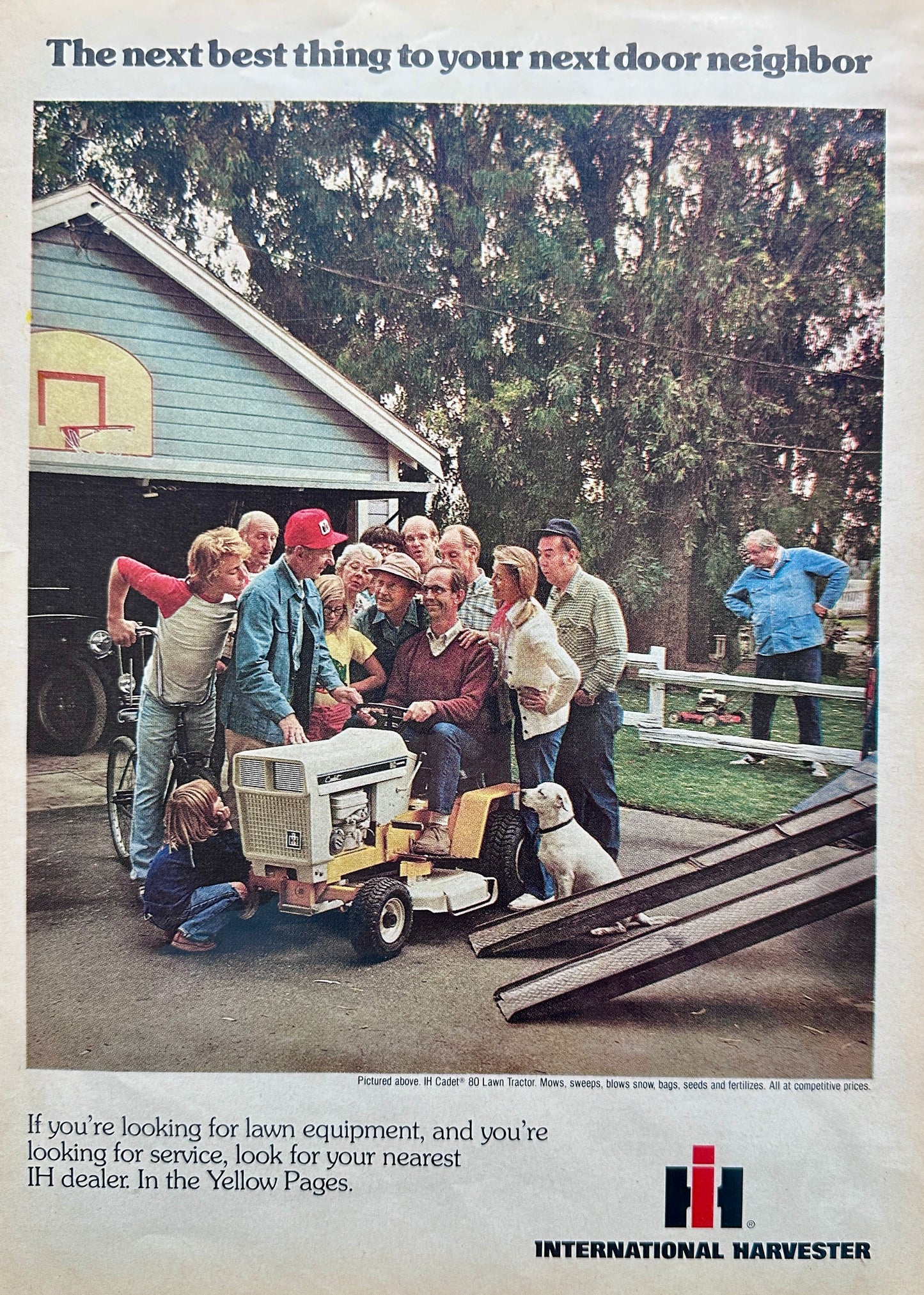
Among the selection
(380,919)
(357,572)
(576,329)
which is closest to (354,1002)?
(380,919)

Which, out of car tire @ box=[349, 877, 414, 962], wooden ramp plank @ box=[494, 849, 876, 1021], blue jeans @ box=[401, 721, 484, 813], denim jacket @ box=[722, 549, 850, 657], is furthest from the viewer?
blue jeans @ box=[401, 721, 484, 813]

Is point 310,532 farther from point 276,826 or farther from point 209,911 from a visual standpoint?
point 209,911

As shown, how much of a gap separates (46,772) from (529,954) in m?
1.83

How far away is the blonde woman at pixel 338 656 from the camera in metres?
3.13

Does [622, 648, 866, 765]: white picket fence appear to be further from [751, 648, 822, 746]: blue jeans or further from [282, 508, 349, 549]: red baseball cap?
[282, 508, 349, 549]: red baseball cap

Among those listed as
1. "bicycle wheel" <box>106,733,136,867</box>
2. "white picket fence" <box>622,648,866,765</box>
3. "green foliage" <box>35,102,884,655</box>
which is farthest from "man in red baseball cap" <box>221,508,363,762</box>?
"white picket fence" <box>622,648,866,765</box>

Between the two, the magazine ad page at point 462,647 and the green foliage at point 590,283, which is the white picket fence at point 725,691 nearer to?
the magazine ad page at point 462,647

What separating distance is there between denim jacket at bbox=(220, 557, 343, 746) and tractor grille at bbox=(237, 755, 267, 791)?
9 centimetres

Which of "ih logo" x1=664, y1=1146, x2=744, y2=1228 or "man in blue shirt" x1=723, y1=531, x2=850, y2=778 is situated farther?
"man in blue shirt" x1=723, y1=531, x2=850, y2=778

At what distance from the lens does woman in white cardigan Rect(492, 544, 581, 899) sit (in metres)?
3.10

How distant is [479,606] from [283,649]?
734mm

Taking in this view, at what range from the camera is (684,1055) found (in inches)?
113

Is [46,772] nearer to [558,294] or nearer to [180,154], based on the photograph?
[180,154]

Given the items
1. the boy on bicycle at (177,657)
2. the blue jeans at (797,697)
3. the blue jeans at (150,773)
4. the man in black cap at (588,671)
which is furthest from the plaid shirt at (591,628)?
the blue jeans at (150,773)
